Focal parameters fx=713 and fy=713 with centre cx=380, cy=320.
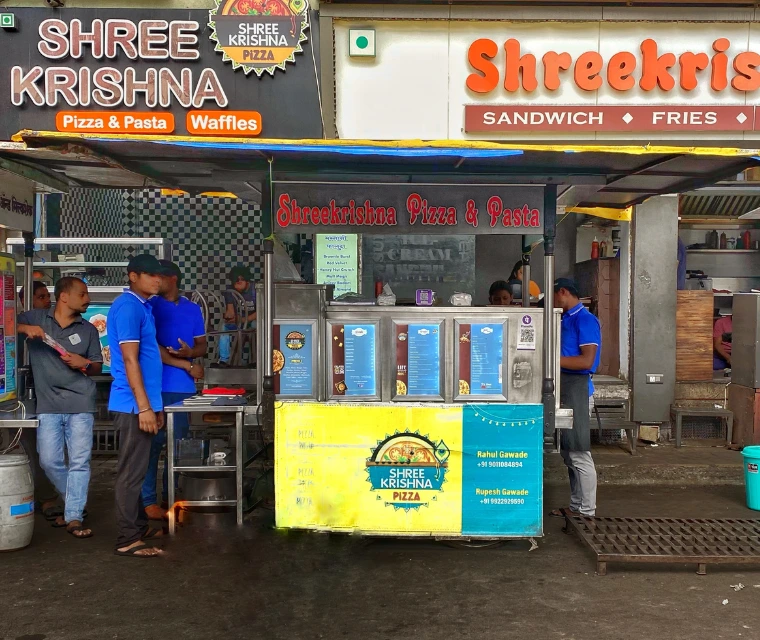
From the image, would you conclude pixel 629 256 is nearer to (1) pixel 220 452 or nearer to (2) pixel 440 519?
(2) pixel 440 519

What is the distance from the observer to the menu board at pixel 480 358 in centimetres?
536

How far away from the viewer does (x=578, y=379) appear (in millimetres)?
5770

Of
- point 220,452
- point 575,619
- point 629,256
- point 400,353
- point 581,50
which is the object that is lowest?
point 575,619

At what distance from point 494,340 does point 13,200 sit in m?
4.10

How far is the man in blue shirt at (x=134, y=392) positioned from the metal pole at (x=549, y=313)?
2826 millimetres

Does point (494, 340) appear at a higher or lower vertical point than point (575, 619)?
higher

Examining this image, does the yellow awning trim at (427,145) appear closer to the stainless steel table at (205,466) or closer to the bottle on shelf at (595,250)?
the stainless steel table at (205,466)

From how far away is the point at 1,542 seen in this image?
16.7 feet

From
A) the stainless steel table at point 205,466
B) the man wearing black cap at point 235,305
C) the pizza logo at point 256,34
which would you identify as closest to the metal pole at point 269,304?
A: the stainless steel table at point 205,466

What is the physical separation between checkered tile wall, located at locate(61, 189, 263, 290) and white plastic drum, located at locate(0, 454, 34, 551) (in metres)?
5.77

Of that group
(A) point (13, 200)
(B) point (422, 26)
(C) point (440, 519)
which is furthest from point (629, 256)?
(A) point (13, 200)

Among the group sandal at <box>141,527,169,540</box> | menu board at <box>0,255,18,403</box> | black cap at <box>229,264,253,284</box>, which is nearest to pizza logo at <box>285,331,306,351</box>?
sandal at <box>141,527,169,540</box>

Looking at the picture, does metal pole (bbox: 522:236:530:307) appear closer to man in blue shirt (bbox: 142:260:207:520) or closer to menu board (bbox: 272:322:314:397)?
menu board (bbox: 272:322:314:397)

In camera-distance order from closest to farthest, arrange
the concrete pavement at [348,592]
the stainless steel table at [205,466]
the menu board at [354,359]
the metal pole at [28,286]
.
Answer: the concrete pavement at [348,592] < the menu board at [354,359] < the stainless steel table at [205,466] < the metal pole at [28,286]
